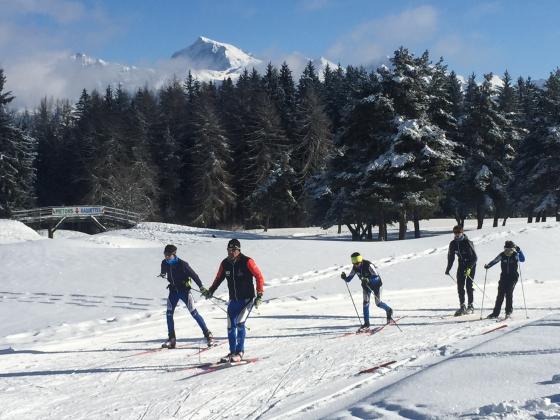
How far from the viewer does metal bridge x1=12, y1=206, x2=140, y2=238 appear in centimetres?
3672

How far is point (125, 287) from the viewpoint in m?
17.9

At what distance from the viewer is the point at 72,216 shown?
37.1 meters

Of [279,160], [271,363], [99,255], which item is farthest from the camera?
[279,160]

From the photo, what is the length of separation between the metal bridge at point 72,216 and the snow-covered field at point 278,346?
14.1 metres

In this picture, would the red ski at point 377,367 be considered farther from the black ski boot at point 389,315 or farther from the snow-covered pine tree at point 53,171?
the snow-covered pine tree at point 53,171

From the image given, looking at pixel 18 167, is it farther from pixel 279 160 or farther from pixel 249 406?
pixel 249 406

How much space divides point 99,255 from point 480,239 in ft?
57.5

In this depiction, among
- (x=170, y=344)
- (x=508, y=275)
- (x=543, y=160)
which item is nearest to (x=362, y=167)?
(x=543, y=160)

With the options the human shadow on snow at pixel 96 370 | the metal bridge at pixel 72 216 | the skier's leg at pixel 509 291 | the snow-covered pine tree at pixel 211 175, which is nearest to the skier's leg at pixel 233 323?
the human shadow on snow at pixel 96 370

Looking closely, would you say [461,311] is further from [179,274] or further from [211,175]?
[211,175]

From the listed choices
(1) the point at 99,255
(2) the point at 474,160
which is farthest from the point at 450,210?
(1) the point at 99,255

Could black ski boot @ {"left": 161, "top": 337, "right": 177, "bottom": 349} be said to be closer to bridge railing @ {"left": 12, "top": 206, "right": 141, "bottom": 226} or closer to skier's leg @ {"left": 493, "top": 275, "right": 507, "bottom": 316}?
skier's leg @ {"left": 493, "top": 275, "right": 507, "bottom": 316}

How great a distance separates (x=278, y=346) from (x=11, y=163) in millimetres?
41978

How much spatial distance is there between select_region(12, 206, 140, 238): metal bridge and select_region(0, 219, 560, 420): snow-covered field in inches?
555
